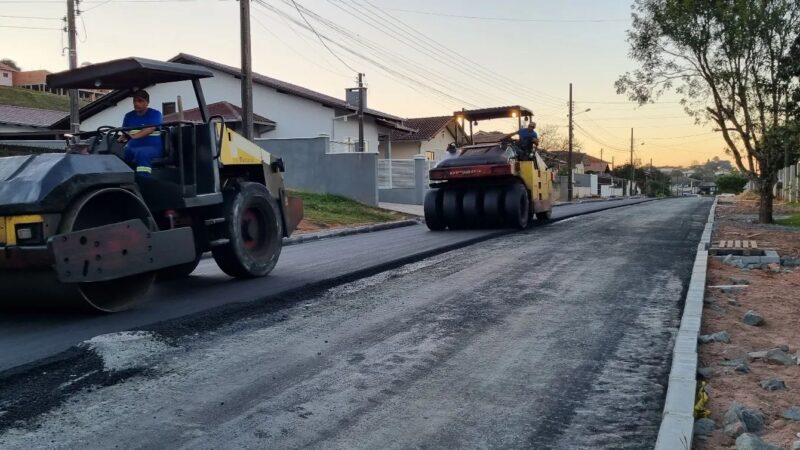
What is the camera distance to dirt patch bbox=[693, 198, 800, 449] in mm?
3736

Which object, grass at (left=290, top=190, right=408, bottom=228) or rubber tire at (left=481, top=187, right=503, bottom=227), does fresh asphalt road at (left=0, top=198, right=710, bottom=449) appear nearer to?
rubber tire at (left=481, top=187, right=503, bottom=227)

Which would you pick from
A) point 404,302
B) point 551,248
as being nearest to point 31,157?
point 404,302

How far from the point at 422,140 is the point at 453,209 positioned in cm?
2661

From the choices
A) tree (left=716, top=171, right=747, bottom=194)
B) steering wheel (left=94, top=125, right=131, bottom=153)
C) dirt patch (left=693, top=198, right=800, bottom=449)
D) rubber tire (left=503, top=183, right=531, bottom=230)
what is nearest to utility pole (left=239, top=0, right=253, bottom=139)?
rubber tire (left=503, top=183, right=531, bottom=230)

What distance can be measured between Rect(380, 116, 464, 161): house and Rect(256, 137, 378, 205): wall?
15492 mm

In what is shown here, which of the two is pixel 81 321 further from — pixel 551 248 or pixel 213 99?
pixel 213 99

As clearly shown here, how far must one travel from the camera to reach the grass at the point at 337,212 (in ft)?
57.7

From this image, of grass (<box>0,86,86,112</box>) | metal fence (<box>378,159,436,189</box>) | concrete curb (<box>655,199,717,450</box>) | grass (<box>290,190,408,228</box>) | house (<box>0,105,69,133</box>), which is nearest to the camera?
concrete curb (<box>655,199,717,450</box>)

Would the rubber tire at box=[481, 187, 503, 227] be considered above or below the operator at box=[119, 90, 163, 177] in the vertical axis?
below

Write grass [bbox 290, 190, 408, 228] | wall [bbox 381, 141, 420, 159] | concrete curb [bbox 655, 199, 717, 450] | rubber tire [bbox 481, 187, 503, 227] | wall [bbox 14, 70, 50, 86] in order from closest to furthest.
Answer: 1. concrete curb [bbox 655, 199, 717, 450]
2. rubber tire [bbox 481, 187, 503, 227]
3. grass [bbox 290, 190, 408, 228]
4. wall [bbox 381, 141, 420, 159]
5. wall [bbox 14, 70, 50, 86]

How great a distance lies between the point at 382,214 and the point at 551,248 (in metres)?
10.5

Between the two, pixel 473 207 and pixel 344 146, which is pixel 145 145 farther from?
pixel 344 146

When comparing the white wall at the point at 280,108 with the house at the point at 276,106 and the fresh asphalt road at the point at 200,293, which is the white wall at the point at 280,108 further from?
the fresh asphalt road at the point at 200,293

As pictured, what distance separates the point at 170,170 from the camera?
6.98 m
